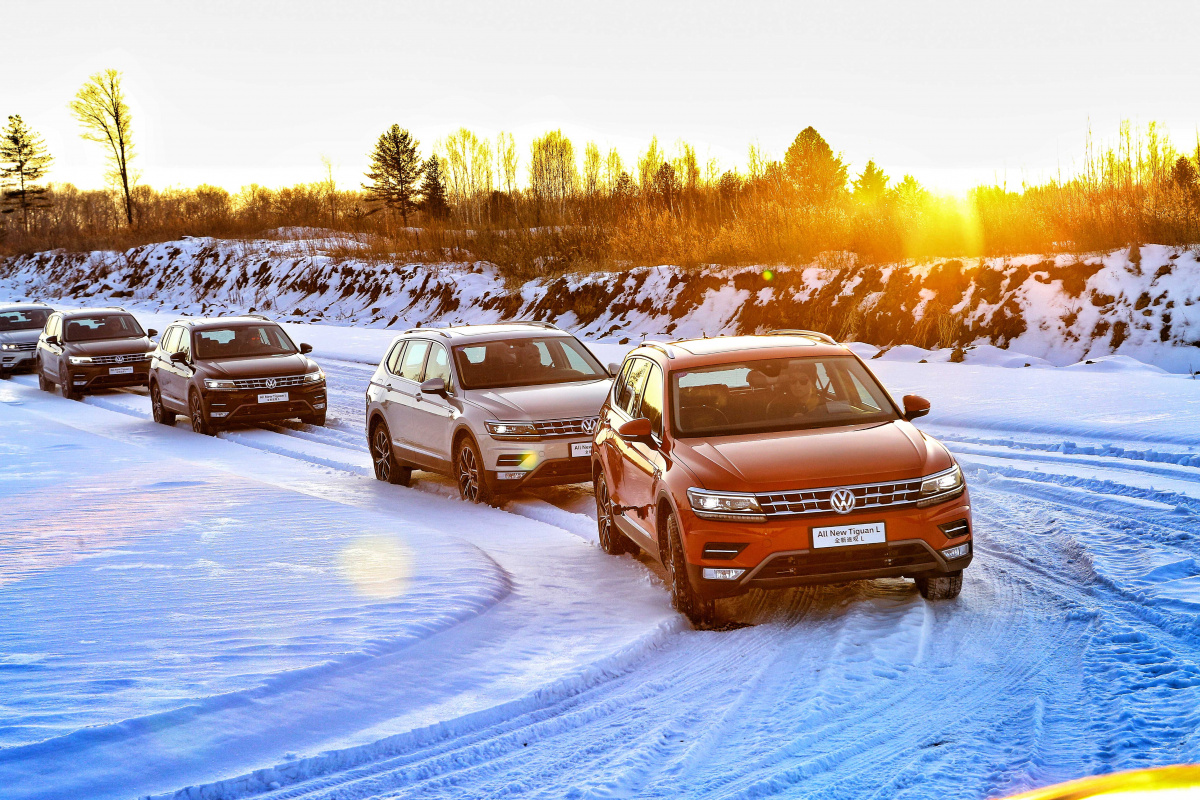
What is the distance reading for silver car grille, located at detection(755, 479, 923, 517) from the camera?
6621 millimetres

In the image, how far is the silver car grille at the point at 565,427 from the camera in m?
11.0

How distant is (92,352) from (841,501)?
1916cm

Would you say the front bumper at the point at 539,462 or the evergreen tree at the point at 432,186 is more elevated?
the evergreen tree at the point at 432,186

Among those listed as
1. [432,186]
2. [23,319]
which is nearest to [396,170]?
[432,186]

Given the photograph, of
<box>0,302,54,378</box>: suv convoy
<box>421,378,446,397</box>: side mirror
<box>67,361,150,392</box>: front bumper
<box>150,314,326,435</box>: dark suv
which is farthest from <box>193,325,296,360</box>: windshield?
<box>0,302,54,378</box>: suv convoy

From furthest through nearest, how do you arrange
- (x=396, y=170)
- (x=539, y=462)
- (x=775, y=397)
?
(x=396, y=170), (x=539, y=462), (x=775, y=397)

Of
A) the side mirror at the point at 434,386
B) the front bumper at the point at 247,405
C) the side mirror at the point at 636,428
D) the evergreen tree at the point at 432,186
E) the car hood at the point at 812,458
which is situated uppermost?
the evergreen tree at the point at 432,186

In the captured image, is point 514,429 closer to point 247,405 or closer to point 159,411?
point 247,405

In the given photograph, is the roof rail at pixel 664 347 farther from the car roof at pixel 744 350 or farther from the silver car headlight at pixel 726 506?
the silver car headlight at pixel 726 506

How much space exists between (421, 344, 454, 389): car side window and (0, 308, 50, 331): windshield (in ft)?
63.1

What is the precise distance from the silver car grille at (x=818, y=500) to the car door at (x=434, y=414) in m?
5.67

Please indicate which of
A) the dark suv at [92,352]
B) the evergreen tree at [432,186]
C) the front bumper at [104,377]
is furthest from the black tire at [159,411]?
the evergreen tree at [432,186]

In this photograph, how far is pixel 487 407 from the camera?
444 inches

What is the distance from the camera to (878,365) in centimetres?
1983
